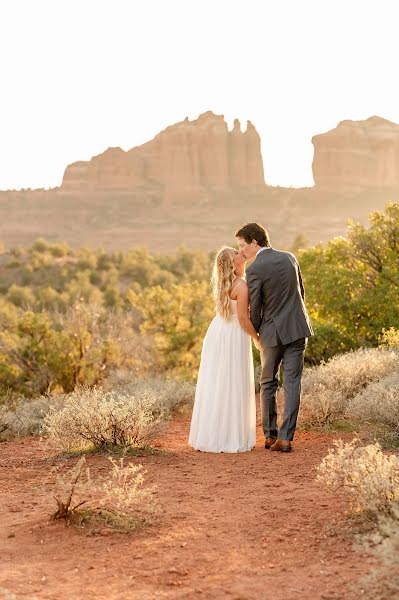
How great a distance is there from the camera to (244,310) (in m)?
6.68

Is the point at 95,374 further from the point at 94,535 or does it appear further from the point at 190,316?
the point at 94,535

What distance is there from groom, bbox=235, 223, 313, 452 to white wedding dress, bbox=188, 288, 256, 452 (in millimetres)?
279

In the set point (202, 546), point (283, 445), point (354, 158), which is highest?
point (354, 158)

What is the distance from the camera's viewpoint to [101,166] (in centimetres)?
11250

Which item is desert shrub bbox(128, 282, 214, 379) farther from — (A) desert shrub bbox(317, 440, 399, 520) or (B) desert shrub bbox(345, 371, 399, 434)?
(A) desert shrub bbox(317, 440, 399, 520)

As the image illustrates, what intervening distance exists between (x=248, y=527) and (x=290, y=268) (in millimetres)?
2679

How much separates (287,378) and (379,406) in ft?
2.65

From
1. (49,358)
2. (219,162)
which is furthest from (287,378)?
(219,162)

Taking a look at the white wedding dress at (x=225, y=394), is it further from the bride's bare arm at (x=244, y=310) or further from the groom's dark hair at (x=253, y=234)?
the groom's dark hair at (x=253, y=234)

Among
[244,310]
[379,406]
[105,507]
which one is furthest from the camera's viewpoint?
[244,310]

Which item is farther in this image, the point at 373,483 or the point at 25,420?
the point at 25,420

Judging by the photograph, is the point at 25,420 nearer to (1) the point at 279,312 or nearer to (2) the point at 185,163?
(1) the point at 279,312

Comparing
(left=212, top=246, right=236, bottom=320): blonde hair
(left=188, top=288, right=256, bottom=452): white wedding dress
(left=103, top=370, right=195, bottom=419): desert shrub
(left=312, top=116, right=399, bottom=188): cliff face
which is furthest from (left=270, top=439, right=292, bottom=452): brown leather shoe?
(left=312, top=116, right=399, bottom=188): cliff face

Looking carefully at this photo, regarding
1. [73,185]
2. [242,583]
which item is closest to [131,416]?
[242,583]
